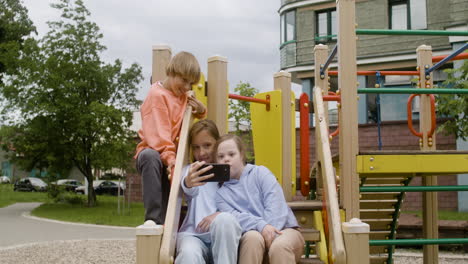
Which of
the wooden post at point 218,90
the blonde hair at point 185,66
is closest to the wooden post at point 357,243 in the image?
the blonde hair at point 185,66

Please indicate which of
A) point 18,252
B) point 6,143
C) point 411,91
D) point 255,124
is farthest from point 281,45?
point 411,91

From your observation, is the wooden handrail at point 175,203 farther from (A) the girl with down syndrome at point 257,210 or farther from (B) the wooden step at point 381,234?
(B) the wooden step at point 381,234

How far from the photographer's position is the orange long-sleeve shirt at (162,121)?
10.4 feet

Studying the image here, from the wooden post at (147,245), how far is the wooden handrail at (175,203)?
0.11 ft

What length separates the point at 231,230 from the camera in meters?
2.53

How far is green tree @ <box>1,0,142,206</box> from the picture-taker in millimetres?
16469

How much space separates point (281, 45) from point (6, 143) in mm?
11395

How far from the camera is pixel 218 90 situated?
154 inches

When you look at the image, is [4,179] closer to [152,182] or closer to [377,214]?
[377,214]

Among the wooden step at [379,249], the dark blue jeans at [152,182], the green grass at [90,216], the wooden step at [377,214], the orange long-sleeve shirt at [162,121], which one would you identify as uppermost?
the orange long-sleeve shirt at [162,121]

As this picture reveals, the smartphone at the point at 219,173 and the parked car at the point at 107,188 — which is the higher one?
the smartphone at the point at 219,173

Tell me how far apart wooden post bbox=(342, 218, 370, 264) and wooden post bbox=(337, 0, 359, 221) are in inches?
23.5

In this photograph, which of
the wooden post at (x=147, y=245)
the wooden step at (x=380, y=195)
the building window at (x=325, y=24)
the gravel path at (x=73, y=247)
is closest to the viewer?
the wooden post at (x=147, y=245)

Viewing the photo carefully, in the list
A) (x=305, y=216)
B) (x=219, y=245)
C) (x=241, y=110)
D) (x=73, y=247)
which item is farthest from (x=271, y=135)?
(x=241, y=110)
